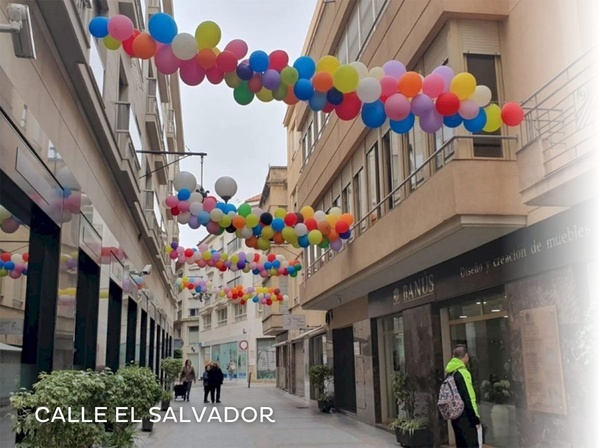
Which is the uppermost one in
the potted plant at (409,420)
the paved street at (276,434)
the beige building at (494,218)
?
the beige building at (494,218)

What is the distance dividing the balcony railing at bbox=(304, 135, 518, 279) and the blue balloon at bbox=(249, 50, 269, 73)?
11.1 ft

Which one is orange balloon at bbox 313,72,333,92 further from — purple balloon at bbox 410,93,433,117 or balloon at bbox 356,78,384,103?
purple balloon at bbox 410,93,433,117

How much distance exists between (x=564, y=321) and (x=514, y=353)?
153 centimetres

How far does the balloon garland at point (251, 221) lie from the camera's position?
13.3 metres

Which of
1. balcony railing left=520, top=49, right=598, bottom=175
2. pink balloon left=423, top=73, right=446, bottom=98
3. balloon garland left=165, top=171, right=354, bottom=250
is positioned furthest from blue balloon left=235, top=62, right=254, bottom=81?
balloon garland left=165, top=171, right=354, bottom=250

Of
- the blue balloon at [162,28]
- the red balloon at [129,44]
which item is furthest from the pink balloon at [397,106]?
the red balloon at [129,44]

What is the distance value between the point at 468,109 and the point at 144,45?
3941 millimetres

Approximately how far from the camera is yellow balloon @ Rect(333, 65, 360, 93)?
7746 millimetres

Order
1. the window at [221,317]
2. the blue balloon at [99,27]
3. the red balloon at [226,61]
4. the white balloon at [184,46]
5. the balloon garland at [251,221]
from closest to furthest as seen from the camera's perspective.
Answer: the white balloon at [184,46]
the blue balloon at [99,27]
the red balloon at [226,61]
the balloon garland at [251,221]
the window at [221,317]

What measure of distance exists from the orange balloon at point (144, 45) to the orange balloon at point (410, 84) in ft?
9.90

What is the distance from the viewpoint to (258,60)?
7422mm

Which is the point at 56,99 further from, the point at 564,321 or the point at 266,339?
the point at 266,339

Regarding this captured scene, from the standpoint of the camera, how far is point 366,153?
15.8 metres

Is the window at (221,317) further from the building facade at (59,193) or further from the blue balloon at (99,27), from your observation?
the blue balloon at (99,27)
